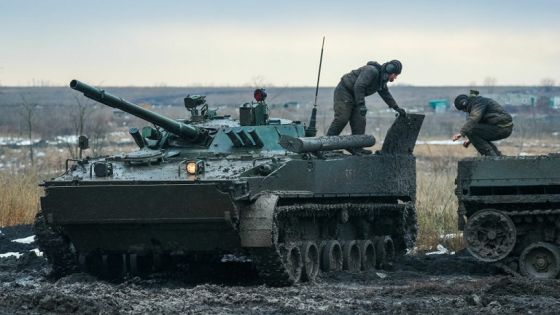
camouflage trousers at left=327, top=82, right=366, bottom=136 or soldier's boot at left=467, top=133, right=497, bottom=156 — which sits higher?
camouflage trousers at left=327, top=82, right=366, bottom=136

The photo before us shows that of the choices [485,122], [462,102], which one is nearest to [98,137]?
[462,102]

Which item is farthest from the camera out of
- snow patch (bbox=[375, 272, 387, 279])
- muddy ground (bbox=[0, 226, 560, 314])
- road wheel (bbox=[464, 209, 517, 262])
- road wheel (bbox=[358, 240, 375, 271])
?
road wheel (bbox=[358, 240, 375, 271])

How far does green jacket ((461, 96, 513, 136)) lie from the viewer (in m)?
17.9

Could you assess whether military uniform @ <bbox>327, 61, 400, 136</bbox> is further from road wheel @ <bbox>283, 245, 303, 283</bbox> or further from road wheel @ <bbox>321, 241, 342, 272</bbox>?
road wheel @ <bbox>283, 245, 303, 283</bbox>

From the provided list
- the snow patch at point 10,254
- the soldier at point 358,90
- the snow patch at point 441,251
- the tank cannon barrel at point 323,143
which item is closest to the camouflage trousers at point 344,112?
the soldier at point 358,90

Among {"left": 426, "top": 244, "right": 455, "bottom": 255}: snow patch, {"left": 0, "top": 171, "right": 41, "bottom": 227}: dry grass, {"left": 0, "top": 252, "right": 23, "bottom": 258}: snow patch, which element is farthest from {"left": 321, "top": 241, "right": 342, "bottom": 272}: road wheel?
{"left": 0, "top": 171, "right": 41, "bottom": 227}: dry grass

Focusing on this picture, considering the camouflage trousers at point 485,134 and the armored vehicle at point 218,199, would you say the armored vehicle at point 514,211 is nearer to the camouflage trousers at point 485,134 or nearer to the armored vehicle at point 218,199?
the camouflage trousers at point 485,134

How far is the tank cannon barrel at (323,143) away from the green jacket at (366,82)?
0.69 m

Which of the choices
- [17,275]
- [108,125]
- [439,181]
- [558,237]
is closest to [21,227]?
[17,275]

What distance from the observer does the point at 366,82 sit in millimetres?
18734

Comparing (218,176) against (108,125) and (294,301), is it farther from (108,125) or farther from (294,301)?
(108,125)

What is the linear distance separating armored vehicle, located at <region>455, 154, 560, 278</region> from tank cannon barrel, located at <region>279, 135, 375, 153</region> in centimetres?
163

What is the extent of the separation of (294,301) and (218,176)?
235 centimetres

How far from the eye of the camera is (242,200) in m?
15.2
